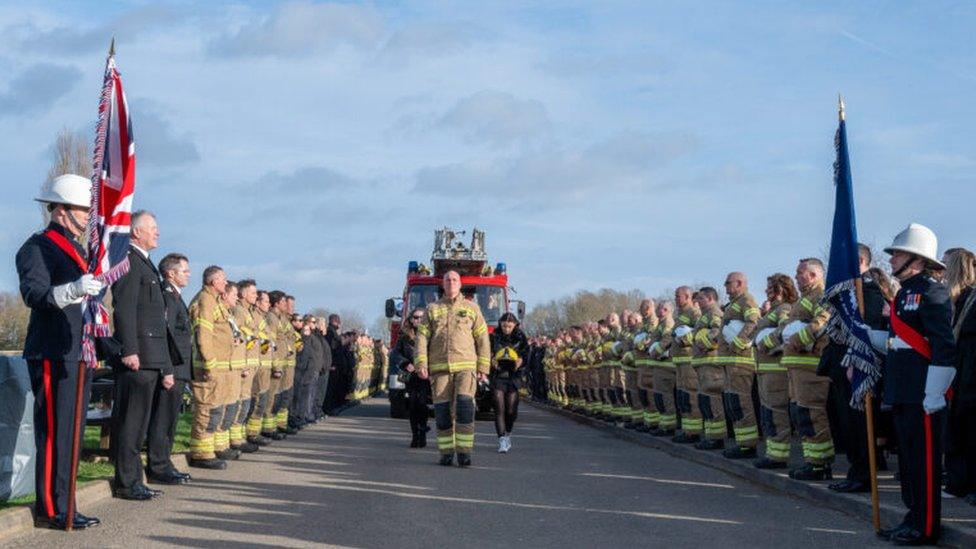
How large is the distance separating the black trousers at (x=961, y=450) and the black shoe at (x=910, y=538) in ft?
7.47

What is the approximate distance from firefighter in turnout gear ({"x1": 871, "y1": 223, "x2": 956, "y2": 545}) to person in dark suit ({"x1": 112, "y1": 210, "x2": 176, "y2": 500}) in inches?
232

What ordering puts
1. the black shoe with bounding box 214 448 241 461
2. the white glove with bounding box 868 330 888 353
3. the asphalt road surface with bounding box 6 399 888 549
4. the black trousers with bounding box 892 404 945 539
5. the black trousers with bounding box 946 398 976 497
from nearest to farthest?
the black trousers with bounding box 892 404 945 539 → the asphalt road surface with bounding box 6 399 888 549 → the white glove with bounding box 868 330 888 353 → the black trousers with bounding box 946 398 976 497 → the black shoe with bounding box 214 448 241 461

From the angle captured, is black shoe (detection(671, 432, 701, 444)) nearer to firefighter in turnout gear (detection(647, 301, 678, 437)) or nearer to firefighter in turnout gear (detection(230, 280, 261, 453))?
firefighter in turnout gear (detection(647, 301, 678, 437))

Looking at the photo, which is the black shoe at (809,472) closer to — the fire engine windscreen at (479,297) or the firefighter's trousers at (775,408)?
the firefighter's trousers at (775,408)

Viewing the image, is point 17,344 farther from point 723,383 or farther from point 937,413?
point 937,413

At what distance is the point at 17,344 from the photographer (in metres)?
56.4

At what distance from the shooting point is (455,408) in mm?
14266

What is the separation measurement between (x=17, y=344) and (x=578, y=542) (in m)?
52.7

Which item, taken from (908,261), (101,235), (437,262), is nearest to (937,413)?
(908,261)

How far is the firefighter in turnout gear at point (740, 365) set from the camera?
14242 millimetres

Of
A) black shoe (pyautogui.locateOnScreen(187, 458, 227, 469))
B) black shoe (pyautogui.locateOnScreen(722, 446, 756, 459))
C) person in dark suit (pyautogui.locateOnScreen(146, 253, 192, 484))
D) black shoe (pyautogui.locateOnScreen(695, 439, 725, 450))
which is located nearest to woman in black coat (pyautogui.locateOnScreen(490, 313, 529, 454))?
black shoe (pyautogui.locateOnScreen(695, 439, 725, 450))

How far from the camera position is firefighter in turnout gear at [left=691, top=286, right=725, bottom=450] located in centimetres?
1554

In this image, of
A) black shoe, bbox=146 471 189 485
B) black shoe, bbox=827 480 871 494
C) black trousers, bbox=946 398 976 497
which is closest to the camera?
black trousers, bbox=946 398 976 497

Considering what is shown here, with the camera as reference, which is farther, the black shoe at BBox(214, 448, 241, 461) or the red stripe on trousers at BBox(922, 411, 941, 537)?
the black shoe at BBox(214, 448, 241, 461)
